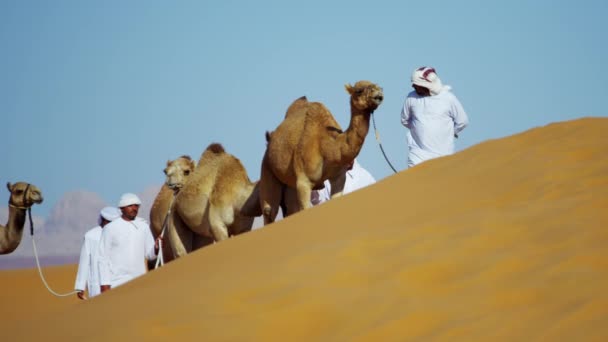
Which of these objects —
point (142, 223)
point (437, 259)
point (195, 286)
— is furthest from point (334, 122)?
point (437, 259)

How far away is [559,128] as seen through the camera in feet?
33.2

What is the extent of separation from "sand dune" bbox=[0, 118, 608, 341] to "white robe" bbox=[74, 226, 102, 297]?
8.70 feet

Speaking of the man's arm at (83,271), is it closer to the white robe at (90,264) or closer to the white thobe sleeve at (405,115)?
the white robe at (90,264)

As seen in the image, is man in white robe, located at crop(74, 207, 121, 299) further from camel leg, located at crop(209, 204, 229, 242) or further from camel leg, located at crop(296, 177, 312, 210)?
camel leg, located at crop(296, 177, 312, 210)

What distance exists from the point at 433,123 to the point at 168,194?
4295mm

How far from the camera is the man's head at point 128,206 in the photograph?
1142cm

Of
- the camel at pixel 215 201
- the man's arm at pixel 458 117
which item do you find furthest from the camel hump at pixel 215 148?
the man's arm at pixel 458 117

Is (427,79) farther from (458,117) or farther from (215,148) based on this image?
(215,148)

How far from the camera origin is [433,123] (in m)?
11.9

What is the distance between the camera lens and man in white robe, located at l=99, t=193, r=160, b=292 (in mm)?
11141

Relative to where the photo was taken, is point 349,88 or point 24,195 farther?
point 24,195

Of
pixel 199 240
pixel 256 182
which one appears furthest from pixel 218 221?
pixel 199 240

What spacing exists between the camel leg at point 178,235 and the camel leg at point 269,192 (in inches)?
58.5

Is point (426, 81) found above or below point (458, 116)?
above
